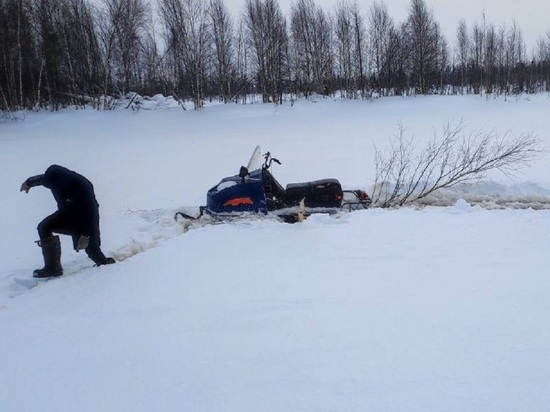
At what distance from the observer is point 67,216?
498 centimetres

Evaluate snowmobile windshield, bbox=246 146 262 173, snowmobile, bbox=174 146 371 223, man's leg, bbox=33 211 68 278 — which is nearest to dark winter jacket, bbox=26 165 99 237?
man's leg, bbox=33 211 68 278

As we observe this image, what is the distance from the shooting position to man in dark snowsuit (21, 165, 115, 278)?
16.1ft

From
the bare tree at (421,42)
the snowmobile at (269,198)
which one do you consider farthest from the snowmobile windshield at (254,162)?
the bare tree at (421,42)

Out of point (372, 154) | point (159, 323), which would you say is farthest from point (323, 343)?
point (372, 154)

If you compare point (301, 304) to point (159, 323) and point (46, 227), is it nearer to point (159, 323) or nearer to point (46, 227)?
point (159, 323)

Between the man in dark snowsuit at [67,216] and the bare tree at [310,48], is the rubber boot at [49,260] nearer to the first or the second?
the man in dark snowsuit at [67,216]

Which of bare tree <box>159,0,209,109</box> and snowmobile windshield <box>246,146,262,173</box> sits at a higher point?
bare tree <box>159,0,209,109</box>

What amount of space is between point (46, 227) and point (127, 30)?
2400 cm

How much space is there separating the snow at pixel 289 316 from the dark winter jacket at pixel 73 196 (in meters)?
0.54

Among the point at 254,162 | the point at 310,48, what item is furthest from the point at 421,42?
the point at 254,162

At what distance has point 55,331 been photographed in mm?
3281

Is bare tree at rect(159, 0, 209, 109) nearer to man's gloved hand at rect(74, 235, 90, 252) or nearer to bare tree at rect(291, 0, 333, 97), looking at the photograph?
bare tree at rect(291, 0, 333, 97)

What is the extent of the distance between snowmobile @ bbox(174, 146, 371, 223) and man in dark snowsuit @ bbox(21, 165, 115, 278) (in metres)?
2.05

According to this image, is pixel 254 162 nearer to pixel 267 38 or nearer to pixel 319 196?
pixel 319 196
